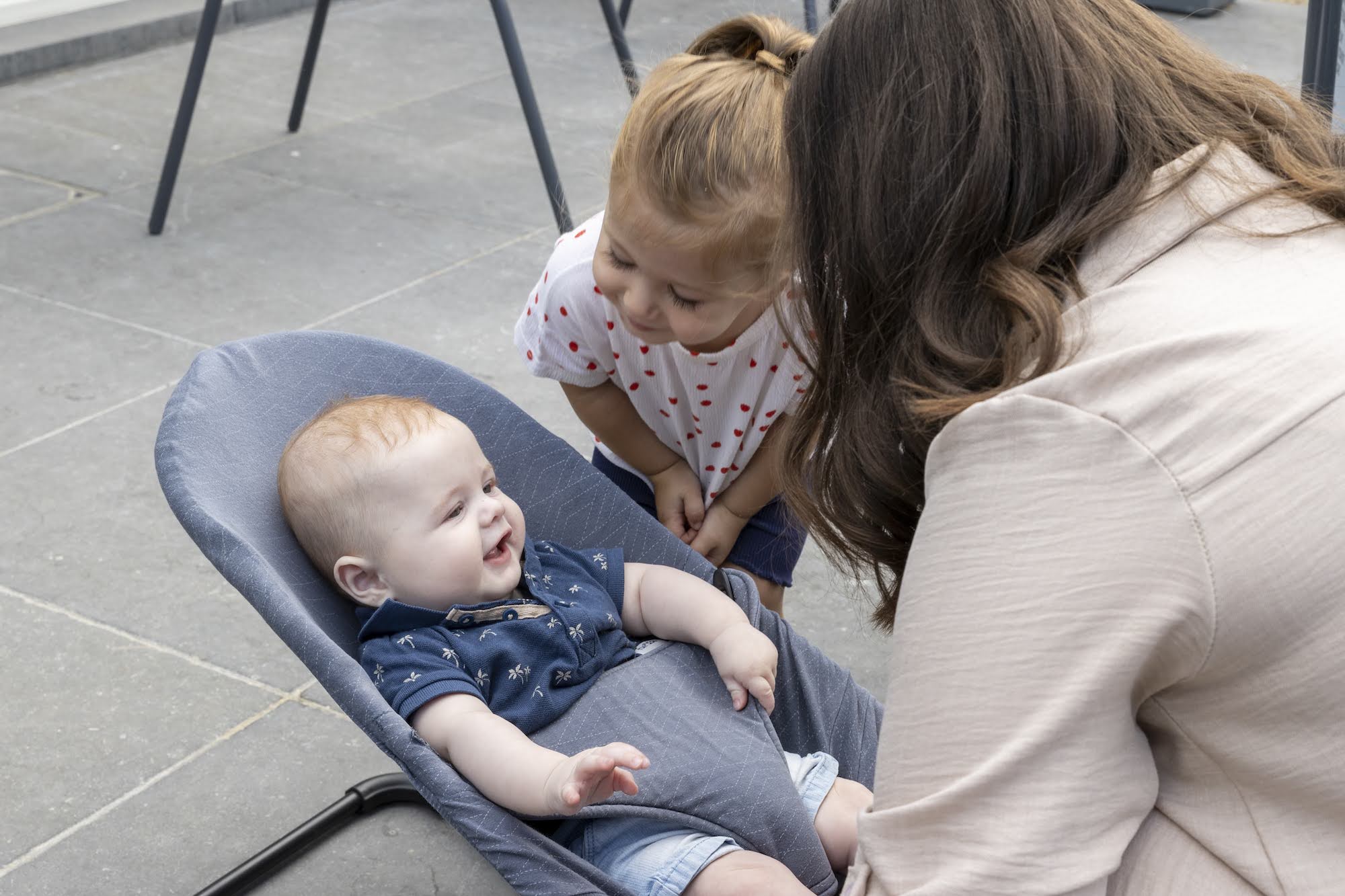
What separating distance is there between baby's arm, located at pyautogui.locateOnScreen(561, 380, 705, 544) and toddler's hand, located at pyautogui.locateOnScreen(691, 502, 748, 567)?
22 mm

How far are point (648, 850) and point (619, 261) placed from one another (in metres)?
0.68

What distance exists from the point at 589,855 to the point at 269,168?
3629 mm

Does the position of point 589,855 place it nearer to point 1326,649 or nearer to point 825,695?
point 825,695

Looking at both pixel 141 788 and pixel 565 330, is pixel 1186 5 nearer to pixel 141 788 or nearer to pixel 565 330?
pixel 565 330

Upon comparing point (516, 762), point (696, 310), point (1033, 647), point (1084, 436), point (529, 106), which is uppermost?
point (1084, 436)

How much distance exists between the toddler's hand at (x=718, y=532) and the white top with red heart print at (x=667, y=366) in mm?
38

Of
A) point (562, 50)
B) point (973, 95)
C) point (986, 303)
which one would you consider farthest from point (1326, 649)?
point (562, 50)

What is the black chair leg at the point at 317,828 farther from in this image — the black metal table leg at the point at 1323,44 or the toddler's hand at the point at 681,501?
the black metal table leg at the point at 1323,44

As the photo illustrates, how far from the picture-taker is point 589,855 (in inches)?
58.9

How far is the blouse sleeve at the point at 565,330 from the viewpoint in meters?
1.96

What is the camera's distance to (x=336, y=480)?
1.58m

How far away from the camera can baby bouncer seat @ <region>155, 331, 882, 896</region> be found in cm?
134

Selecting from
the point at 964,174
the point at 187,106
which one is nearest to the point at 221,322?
the point at 187,106

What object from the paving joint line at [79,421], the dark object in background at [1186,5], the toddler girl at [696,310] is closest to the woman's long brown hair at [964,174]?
the toddler girl at [696,310]
